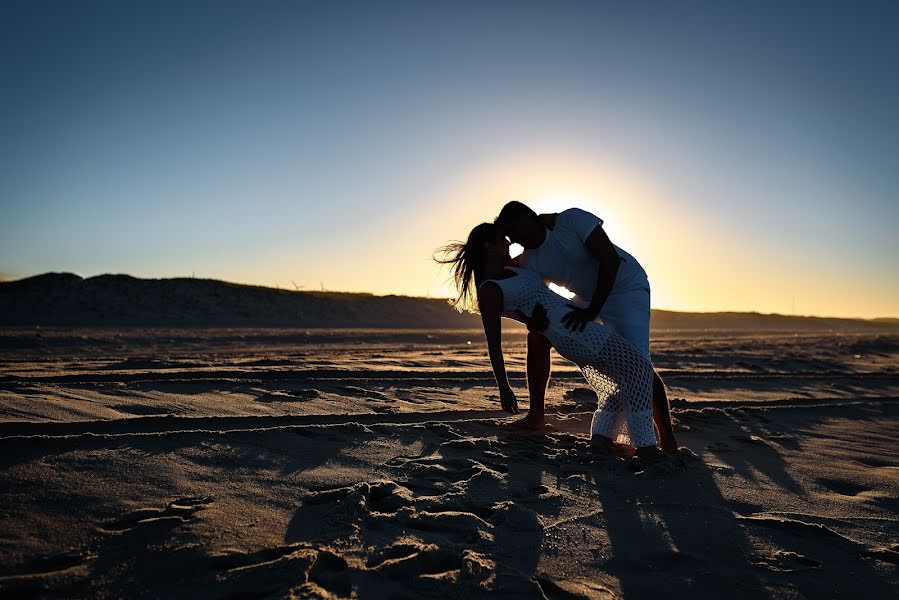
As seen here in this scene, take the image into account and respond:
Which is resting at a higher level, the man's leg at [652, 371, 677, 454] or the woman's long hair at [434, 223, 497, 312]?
the woman's long hair at [434, 223, 497, 312]

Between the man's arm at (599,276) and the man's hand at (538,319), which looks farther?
the man's hand at (538,319)

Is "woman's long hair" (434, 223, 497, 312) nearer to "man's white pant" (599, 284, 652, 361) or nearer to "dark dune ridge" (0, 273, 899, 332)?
"man's white pant" (599, 284, 652, 361)

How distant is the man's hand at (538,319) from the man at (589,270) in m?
0.12

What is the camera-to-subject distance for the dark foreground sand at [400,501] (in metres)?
1.75

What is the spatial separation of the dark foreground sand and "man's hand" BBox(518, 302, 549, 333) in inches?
25.5

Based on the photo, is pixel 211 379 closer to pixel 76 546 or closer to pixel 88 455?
pixel 88 455

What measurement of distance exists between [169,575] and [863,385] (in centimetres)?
792

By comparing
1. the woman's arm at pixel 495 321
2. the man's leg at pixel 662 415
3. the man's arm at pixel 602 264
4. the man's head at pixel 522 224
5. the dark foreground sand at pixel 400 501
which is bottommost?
the dark foreground sand at pixel 400 501

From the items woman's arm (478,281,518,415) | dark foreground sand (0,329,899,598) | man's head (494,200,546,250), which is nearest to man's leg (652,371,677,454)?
dark foreground sand (0,329,899,598)

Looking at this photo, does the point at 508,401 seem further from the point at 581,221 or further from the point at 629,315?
the point at 581,221

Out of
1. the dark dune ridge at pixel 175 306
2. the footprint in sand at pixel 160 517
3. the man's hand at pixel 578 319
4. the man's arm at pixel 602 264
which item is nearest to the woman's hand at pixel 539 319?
the man's hand at pixel 578 319

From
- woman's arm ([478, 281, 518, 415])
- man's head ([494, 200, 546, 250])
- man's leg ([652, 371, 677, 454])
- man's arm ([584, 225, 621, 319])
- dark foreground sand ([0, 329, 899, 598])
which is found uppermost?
man's head ([494, 200, 546, 250])

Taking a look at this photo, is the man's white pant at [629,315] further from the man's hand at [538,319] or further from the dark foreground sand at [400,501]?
the dark foreground sand at [400,501]

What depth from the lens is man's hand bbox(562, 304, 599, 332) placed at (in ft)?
10.7
